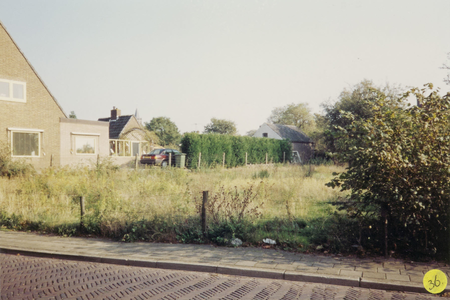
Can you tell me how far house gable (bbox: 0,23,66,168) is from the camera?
70.4ft

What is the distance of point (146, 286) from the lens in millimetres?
4840

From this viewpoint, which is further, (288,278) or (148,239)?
(148,239)

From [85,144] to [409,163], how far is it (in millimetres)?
25417

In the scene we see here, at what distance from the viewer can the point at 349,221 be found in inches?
261

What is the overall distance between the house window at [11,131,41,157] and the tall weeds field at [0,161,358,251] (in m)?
12.6

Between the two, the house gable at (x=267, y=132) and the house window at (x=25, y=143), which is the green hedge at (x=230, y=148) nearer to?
the house gable at (x=267, y=132)

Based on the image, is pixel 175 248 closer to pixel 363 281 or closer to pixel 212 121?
pixel 363 281

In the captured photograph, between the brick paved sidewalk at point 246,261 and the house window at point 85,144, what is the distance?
19.6m

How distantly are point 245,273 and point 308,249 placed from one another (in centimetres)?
163

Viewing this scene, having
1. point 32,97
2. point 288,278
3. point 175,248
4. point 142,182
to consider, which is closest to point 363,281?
point 288,278

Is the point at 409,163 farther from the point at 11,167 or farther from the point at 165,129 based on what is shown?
the point at 165,129

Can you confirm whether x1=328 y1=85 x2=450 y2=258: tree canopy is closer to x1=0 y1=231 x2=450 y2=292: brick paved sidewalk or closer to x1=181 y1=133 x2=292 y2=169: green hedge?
x1=0 y1=231 x2=450 y2=292: brick paved sidewalk

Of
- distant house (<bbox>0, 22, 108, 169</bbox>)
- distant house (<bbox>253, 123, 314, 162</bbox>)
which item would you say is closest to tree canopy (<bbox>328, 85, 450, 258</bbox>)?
distant house (<bbox>0, 22, 108, 169</bbox>)

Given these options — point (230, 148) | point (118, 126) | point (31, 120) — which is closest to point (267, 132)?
point (230, 148)
